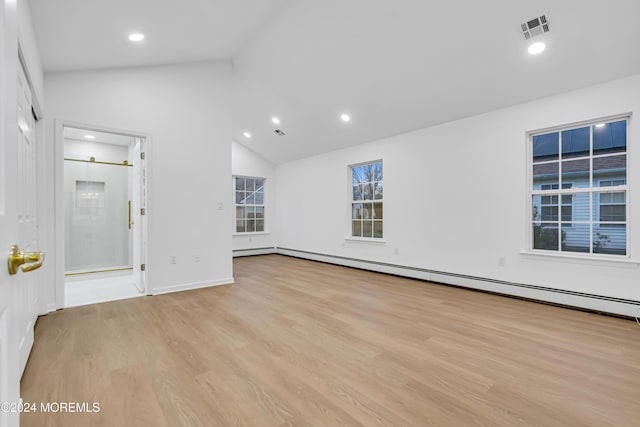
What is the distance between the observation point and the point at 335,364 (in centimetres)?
213

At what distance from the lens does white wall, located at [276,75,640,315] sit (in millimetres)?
3189

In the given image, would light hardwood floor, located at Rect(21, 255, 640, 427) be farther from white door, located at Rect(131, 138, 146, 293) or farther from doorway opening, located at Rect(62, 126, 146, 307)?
doorway opening, located at Rect(62, 126, 146, 307)

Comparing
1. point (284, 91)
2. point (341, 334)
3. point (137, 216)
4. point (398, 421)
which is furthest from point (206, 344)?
point (284, 91)

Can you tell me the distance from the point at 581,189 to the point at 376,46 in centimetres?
293

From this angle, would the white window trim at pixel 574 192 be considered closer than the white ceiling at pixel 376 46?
No

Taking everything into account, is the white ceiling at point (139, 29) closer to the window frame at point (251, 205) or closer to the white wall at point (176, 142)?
the white wall at point (176, 142)

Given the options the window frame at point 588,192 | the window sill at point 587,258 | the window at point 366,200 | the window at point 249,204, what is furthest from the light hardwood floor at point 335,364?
the window at point 249,204

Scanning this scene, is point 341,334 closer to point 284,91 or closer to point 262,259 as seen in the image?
point 284,91

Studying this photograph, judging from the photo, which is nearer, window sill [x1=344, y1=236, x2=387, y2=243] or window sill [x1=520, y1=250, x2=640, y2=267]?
window sill [x1=520, y1=250, x2=640, y2=267]

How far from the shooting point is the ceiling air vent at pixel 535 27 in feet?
9.36

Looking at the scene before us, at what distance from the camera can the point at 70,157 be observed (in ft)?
18.4

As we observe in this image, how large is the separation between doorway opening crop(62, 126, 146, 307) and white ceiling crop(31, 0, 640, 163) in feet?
7.48

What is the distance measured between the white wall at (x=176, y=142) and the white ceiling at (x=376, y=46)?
25 centimetres

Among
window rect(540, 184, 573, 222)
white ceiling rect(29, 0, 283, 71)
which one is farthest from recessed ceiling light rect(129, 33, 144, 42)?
window rect(540, 184, 573, 222)
